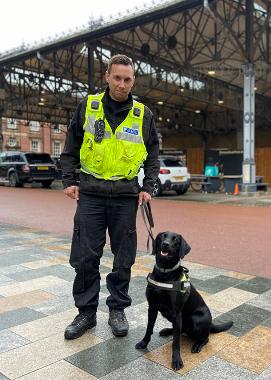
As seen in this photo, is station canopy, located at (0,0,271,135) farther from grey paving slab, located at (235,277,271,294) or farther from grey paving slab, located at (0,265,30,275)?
grey paving slab, located at (0,265,30,275)

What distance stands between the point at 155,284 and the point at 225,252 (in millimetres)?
3930

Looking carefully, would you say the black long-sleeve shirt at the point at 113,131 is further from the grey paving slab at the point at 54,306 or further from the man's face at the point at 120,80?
the grey paving slab at the point at 54,306

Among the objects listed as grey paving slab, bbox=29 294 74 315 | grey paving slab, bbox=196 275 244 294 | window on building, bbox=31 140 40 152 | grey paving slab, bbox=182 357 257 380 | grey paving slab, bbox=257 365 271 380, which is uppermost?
window on building, bbox=31 140 40 152

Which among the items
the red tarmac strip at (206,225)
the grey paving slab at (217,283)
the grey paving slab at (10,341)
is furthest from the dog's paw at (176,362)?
the red tarmac strip at (206,225)

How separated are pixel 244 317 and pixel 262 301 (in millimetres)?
522

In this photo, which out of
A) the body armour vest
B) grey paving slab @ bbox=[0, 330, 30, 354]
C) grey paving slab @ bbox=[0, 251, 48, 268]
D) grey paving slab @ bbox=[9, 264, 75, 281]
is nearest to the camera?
grey paving slab @ bbox=[0, 330, 30, 354]

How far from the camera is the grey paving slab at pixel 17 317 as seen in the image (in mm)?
3551

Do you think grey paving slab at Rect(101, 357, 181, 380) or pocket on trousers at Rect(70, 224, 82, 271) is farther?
pocket on trousers at Rect(70, 224, 82, 271)

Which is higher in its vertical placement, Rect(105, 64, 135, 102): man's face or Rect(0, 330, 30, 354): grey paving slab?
Rect(105, 64, 135, 102): man's face

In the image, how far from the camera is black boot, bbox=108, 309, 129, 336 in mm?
3301

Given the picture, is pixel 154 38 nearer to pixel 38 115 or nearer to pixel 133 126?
pixel 133 126

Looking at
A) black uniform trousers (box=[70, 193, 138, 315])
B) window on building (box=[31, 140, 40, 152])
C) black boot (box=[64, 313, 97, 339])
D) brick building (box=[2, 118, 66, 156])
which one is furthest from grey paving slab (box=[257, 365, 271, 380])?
window on building (box=[31, 140, 40, 152])

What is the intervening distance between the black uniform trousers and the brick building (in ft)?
175

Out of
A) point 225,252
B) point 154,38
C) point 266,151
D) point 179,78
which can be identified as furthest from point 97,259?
point 266,151
